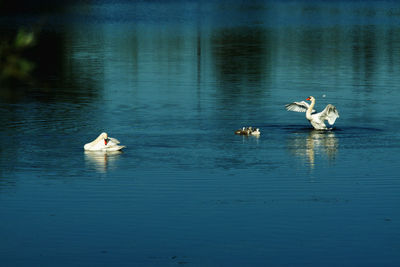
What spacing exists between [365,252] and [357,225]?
1.87 meters

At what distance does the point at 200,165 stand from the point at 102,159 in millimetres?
3124

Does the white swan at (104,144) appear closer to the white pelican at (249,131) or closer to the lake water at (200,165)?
the lake water at (200,165)

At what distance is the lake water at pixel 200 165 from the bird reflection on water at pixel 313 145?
6 centimetres

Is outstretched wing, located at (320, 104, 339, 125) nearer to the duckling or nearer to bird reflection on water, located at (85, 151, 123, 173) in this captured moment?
the duckling

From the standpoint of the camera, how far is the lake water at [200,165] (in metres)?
18.7

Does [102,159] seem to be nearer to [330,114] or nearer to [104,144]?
[104,144]

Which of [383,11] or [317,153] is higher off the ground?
[383,11]

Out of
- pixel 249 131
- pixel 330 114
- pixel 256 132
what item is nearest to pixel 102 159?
pixel 249 131

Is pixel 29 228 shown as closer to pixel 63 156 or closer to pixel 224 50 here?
pixel 63 156

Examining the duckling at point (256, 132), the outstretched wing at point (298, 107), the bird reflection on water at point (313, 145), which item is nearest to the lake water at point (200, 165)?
the bird reflection on water at point (313, 145)

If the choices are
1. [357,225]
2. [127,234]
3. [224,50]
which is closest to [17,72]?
[127,234]

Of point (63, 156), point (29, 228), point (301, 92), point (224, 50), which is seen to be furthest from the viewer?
point (224, 50)

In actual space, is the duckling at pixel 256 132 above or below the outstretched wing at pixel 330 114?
below

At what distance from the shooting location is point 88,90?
44.9 m
